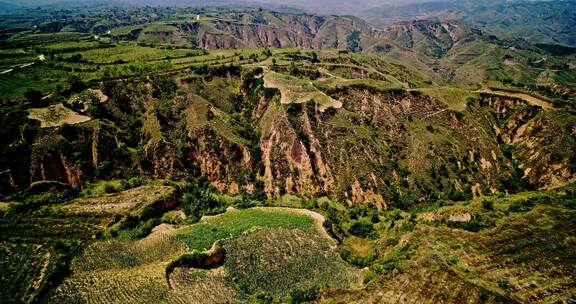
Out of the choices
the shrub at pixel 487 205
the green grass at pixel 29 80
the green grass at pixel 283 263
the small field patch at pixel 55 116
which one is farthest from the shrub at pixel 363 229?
the green grass at pixel 29 80

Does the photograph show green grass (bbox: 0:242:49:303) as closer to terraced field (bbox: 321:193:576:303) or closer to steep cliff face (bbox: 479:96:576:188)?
terraced field (bbox: 321:193:576:303)

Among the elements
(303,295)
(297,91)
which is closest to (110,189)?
(303,295)

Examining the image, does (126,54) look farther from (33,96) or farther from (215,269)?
(215,269)

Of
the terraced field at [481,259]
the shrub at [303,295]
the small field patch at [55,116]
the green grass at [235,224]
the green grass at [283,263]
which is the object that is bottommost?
the green grass at [283,263]

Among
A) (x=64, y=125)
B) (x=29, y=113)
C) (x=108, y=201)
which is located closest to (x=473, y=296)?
(x=108, y=201)

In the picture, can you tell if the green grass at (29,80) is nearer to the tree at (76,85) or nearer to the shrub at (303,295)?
the tree at (76,85)

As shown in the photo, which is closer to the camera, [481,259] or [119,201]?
[481,259]

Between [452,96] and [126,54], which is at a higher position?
[126,54]

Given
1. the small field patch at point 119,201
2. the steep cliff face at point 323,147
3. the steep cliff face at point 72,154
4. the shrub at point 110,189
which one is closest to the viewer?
the small field patch at point 119,201
